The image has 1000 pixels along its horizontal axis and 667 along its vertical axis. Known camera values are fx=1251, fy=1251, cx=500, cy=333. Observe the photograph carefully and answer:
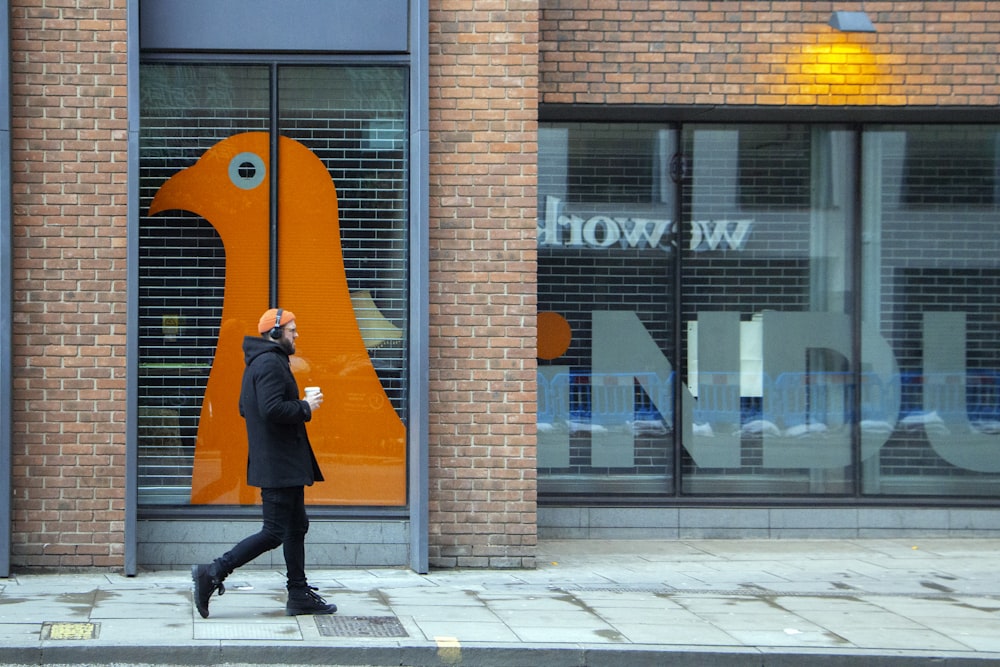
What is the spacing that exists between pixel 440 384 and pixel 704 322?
3215 mm

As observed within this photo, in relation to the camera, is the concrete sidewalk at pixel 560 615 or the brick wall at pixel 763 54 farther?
the brick wall at pixel 763 54

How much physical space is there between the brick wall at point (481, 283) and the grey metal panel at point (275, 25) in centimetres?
42

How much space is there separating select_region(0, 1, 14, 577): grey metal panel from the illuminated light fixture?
22.4ft

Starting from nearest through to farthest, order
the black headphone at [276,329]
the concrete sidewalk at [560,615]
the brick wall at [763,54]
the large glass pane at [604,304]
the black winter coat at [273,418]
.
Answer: the concrete sidewalk at [560,615]
the black winter coat at [273,418]
the black headphone at [276,329]
the brick wall at [763,54]
the large glass pane at [604,304]

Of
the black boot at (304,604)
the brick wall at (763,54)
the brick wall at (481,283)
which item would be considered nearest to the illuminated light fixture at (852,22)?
the brick wall at (763,54)

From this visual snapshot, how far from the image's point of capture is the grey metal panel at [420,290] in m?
9.42

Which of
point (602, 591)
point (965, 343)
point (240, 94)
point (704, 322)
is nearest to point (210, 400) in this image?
point (240, 94)

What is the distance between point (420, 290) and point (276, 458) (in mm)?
2328

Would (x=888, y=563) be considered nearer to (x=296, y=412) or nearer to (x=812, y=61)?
(x=812, y=61)

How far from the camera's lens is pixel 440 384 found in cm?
959

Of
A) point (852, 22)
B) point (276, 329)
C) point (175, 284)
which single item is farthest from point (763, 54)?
point (276, 329)

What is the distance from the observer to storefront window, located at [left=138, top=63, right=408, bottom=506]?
9.60 m

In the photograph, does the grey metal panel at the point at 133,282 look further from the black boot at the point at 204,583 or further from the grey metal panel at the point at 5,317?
the black boot at the point at 204,583

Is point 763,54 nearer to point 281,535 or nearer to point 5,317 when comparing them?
point 281,535
